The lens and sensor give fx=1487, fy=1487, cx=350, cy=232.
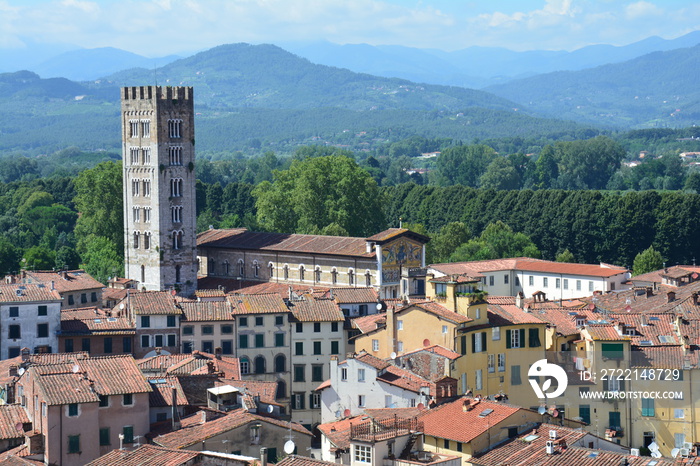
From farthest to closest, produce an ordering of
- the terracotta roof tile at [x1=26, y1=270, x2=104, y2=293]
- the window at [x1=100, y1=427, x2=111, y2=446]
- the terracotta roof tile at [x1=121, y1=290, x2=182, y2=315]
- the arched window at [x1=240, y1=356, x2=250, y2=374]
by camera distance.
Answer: the terracotta roof tile at [x1=26, y1=270, x2=104, y2=293] → the arched window at [x1=240, y1=356, x2=250, y2=374] → the terracotta roof tile at [x1=121, y1=290, x2=182, y2=315] → the window at [x1=100, y1=427, x2=111, y2=446]

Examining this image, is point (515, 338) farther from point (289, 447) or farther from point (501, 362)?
point (289, 447)

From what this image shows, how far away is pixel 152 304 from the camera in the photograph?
65625 mm

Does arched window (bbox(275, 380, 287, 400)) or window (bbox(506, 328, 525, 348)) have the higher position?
window (bbox(506, 328, 525, 348))

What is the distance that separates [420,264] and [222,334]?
73.1ft

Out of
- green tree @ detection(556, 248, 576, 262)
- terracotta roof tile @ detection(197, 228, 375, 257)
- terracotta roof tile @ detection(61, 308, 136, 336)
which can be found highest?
terracotta roof tile @ detection(197, 228, 375, 257)

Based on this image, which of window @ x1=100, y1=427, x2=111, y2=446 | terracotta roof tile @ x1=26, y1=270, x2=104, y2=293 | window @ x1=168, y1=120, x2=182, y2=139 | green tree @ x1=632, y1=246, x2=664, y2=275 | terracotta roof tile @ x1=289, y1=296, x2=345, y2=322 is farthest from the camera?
green tree @ x1=632, y1=246, x2=664, y2=275

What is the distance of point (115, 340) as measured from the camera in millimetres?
63906

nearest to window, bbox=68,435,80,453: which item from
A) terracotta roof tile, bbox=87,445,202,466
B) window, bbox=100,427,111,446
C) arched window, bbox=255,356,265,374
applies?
window, bbox=100,427,111,446

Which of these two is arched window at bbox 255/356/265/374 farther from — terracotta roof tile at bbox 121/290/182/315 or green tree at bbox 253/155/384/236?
green tree at bbox 253/155/384/236

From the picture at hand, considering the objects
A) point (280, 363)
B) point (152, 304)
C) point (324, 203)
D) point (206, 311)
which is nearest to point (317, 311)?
point (280, 363)

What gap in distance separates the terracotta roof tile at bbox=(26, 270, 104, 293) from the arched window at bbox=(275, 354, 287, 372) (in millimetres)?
17666

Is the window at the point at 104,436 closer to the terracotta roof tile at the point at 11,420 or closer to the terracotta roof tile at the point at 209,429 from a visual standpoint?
the terracotta roof tile at the point at 209,429

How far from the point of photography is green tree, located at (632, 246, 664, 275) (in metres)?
106

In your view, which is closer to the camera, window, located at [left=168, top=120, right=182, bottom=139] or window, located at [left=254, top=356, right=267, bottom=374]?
window, located at [left=254, top=356, right=267, bottom=374]
